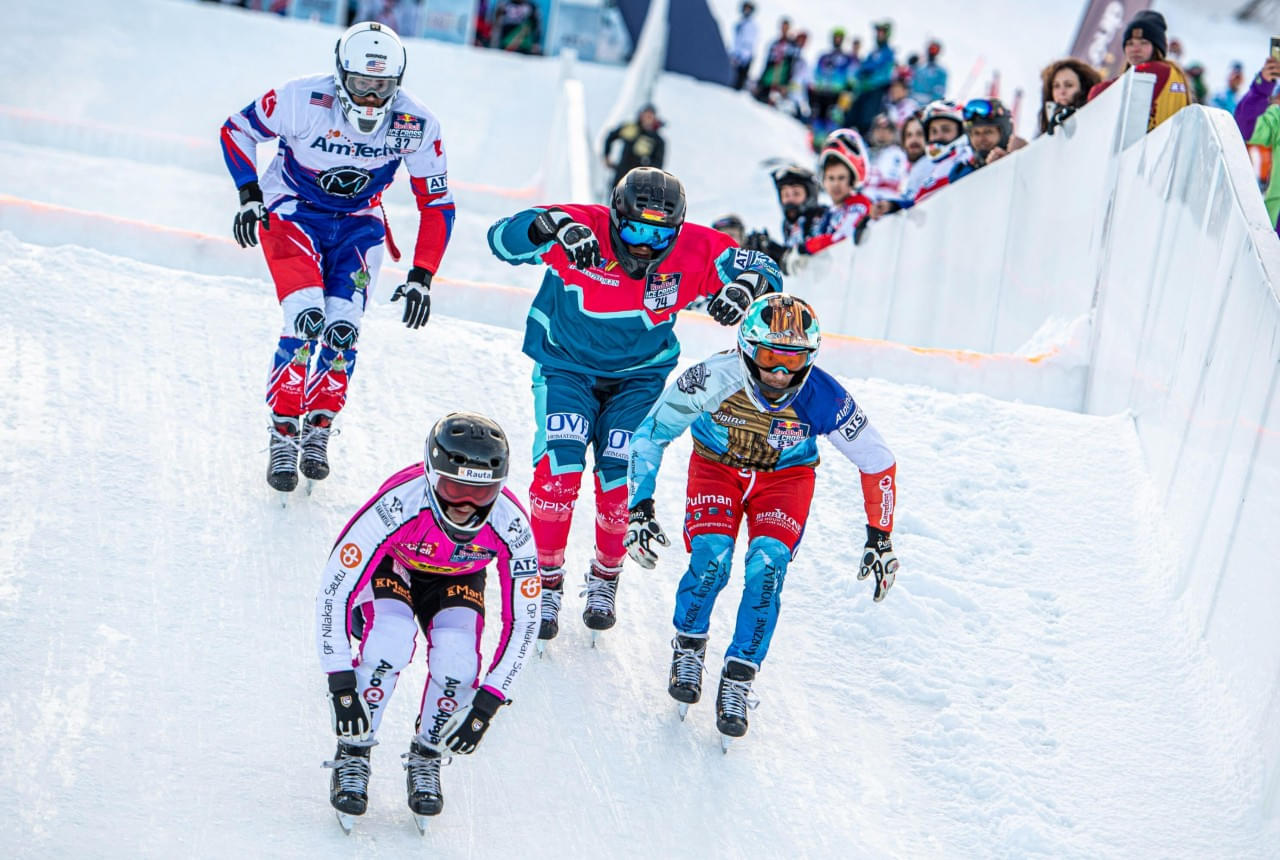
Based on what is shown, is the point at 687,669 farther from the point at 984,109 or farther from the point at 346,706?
the point at 984,109

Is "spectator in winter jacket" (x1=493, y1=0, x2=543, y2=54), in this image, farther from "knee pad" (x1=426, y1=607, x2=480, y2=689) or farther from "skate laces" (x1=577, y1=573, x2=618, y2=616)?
"knee pad" (x1=426, y1=607, x2=480, y2=689)

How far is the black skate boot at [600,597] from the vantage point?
6.42m

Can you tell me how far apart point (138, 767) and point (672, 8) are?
57.2ft

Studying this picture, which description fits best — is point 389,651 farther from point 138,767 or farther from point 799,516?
point 799,516

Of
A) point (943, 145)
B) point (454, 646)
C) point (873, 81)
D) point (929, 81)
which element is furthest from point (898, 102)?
point (454, 646)

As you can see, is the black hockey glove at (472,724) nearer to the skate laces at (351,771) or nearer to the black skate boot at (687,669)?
the skate laces at (351,771)

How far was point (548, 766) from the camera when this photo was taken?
18.4 feet

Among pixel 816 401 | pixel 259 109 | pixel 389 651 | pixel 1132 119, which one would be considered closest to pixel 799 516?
pixel 816 401

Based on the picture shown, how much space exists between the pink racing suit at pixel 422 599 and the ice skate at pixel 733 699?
106 cm

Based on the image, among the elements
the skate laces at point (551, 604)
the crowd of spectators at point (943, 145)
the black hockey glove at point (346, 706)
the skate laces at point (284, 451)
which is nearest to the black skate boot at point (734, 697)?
the skate laces at point (551, 604)

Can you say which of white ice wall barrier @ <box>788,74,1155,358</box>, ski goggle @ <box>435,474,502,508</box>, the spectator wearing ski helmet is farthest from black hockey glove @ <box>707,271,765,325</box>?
the spectator wearing ski helmet

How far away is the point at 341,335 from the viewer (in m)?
6.93

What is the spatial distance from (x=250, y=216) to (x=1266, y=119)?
6693 millimetres

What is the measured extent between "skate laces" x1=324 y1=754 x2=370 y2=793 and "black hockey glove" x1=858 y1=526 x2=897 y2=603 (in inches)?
79.9
